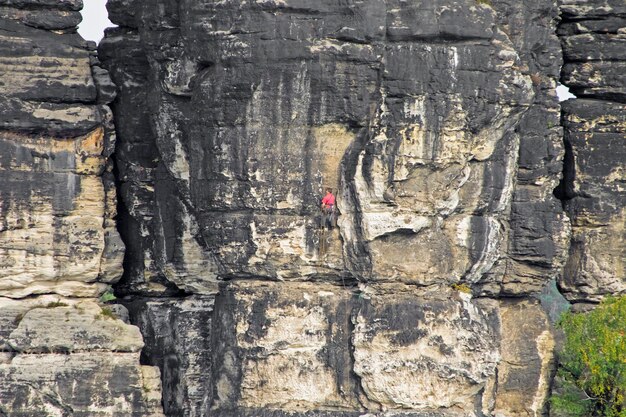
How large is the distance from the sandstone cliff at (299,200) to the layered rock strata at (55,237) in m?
0.04

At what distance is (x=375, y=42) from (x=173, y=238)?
6531 mm

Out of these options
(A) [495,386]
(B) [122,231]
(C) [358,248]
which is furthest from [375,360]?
(B) [122,231]

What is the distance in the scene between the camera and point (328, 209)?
115 ft

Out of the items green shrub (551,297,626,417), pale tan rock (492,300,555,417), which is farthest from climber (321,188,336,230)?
green shrub (551,297,626,417)

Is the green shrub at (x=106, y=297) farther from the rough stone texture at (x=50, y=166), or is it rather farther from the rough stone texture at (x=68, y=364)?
the rough stone texture at (x=68, y=364)

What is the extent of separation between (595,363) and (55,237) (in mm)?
10717

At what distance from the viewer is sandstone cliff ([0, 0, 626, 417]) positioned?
34.6 meters

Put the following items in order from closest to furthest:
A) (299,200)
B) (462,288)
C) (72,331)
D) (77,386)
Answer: (299,200) < (462,288) < (77,386) < (72,331)

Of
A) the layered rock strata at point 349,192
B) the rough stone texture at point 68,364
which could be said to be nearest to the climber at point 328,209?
the layered rock strata at point 349,192

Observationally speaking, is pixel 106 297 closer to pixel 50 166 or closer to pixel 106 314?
pixel 106 314

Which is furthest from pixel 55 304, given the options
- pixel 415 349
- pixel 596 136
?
pixel 596 136

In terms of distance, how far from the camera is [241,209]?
1369 inches

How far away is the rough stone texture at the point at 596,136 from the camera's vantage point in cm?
4019

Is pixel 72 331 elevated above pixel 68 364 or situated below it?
above
